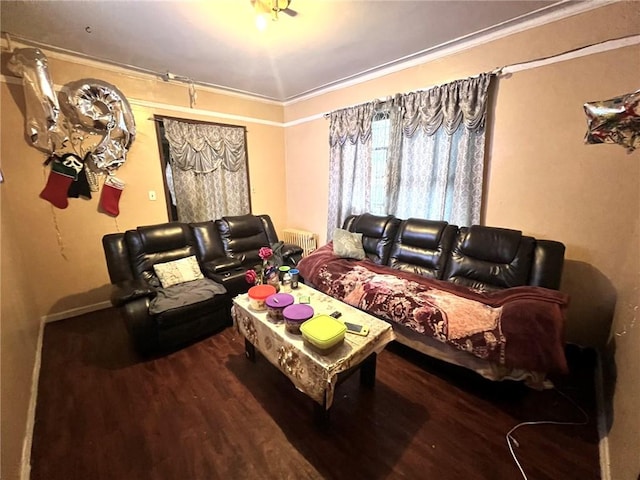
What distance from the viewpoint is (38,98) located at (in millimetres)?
2213

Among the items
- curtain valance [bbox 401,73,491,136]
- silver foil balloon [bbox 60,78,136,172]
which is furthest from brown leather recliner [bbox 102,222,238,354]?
curtain valance [bbox 401,73,491,136]

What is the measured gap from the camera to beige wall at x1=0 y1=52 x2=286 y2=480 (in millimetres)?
1839

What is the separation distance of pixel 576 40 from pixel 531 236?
1.46 metres

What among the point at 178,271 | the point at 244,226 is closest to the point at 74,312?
the point at 178,271

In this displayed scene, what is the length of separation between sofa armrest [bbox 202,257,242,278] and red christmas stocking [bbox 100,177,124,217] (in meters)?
1.21

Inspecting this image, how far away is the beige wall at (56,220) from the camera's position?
1.84 metres

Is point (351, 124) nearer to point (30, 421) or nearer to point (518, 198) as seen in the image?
point (518, 198)

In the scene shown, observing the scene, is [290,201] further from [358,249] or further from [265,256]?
[265,256]

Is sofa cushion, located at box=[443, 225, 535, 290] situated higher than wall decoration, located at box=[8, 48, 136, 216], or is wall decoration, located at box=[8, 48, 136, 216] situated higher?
wall decoration, located at box=[8, 48, 136, 216]

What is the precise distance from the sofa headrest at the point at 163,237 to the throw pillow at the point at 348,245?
1.67 m

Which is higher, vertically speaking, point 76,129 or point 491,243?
point 76,129

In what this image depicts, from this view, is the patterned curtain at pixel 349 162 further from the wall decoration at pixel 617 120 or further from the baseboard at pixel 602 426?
the baseboard at pixel 602 426

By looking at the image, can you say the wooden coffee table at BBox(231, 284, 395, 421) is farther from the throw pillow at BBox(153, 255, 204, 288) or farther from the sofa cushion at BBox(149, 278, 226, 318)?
the throw pillow at BBox(153, 255, 204, 288)

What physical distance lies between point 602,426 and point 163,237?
3632mm
